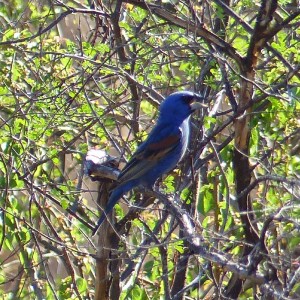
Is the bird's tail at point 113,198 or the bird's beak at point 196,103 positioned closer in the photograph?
the bird's tail at point 113,198

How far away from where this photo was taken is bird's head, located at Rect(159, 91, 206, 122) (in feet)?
18.4

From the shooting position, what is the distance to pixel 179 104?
18.6ft

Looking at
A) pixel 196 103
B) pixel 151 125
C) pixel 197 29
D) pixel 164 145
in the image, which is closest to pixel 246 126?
pixel 196 103

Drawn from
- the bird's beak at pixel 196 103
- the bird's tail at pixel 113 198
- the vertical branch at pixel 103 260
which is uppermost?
the bird's beak at pixel 196 103

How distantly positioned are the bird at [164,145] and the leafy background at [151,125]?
0.37 feet

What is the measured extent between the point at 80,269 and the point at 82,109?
155 centimetres

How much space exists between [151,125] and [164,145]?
337 millimetres

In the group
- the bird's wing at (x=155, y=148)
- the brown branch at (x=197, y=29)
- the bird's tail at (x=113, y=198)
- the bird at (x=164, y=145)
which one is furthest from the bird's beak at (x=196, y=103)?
the bird's tail at (x=113, y=198)

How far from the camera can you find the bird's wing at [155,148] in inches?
221

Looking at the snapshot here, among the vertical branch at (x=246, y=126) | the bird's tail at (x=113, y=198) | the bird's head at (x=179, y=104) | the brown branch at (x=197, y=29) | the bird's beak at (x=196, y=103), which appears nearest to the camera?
the vertical branch at (x=246, y=126)

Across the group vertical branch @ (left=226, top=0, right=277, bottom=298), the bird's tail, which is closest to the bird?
the bird's tail

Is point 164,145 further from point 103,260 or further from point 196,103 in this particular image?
point 103,260

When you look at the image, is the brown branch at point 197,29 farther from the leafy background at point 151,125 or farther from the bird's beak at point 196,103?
the bird's beak at point 196,103

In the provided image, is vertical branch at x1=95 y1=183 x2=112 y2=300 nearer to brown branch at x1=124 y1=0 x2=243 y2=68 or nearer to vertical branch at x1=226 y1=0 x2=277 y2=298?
vertical branch at x1=226 y1=0 x2=277 y2=298
